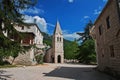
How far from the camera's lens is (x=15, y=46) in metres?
10.8

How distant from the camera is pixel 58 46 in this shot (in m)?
49.3

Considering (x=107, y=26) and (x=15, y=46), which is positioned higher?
(x=107, y=26)

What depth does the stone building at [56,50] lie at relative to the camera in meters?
48.0

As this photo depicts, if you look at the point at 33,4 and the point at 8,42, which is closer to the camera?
the point at 8,42

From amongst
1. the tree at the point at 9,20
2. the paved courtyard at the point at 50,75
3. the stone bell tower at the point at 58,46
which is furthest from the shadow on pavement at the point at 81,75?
the stone bell tower at the point at 58,46

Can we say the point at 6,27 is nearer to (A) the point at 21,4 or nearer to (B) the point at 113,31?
(A) the point at 21,4

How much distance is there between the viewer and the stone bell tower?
47812 mm

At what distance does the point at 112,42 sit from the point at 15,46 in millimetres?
8319

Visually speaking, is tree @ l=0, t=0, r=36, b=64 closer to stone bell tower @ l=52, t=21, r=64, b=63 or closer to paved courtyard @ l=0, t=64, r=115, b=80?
paved courtyard @ l=0, t=64, r=115, b=80

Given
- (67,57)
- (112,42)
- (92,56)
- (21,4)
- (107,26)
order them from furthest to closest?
(67,57) < (92,56) < (107,26) < (112,42) < (21,4)

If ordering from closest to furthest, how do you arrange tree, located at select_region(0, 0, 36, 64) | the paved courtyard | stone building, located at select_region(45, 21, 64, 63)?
1. tree, located at select_region(0, 0, 36, 64)
2. the paved courtyard
3. stone building, located at select_region(45, 21, 64, 63)

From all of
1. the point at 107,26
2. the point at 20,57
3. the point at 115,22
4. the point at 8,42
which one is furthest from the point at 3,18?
the point at 20,57

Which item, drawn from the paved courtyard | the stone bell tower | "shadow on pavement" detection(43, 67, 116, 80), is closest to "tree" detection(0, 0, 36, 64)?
the paved courtyard

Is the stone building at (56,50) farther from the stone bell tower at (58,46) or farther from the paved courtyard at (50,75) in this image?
the paved courtyard at (50,75)
